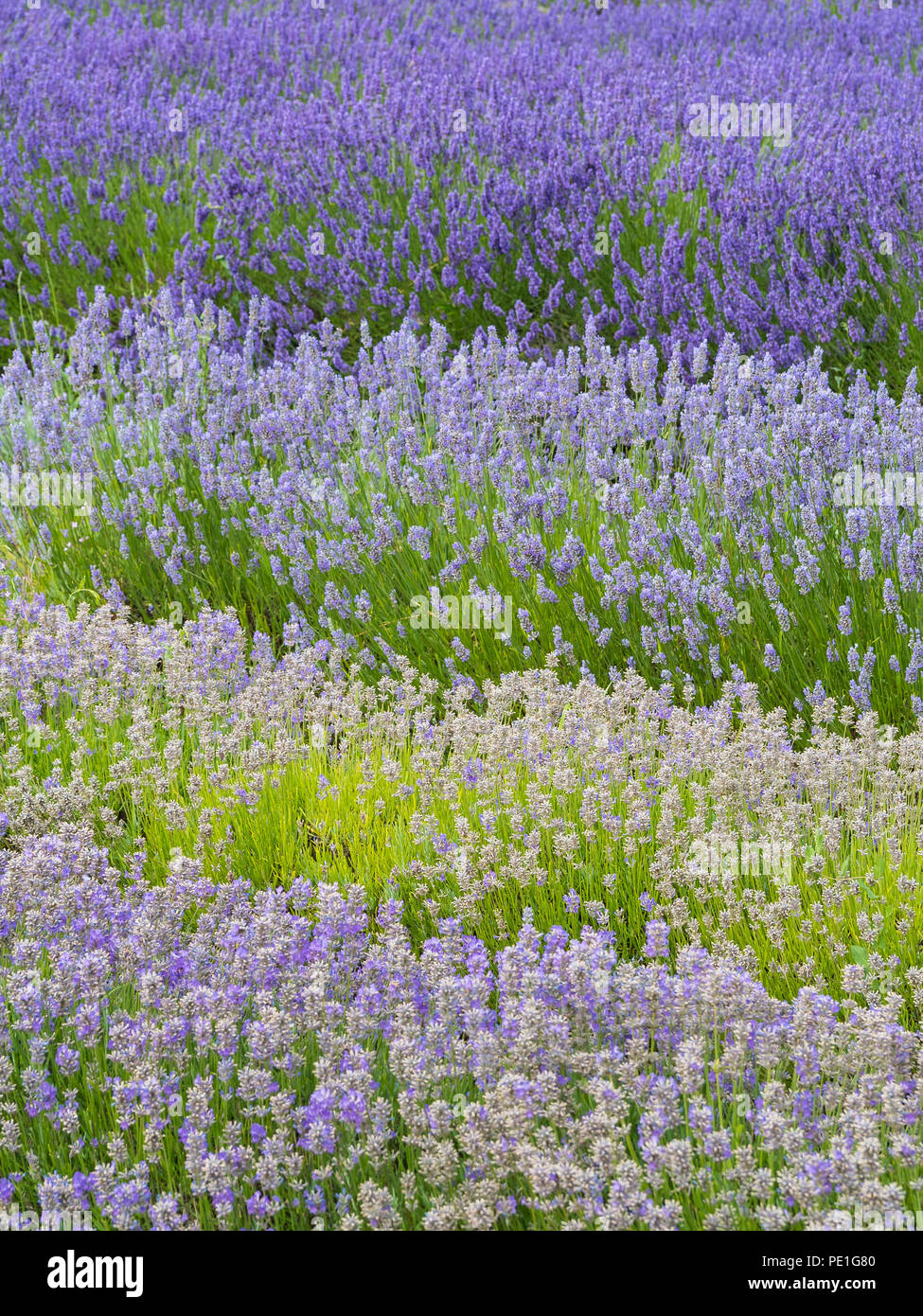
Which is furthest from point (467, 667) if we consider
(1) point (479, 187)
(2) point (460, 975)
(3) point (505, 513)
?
(1) point (479, 187)

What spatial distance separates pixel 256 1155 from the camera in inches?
74.3

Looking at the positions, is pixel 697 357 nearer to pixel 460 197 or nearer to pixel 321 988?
pixel 460 197

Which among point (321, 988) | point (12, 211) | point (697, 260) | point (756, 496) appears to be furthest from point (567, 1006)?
point (12, 211)

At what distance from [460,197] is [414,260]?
42 cm

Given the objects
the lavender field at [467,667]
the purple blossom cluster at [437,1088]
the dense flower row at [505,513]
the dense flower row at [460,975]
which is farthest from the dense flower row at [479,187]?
the purple blossom cluster at [437,1088]

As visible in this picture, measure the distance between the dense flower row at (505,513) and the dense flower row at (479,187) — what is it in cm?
147
